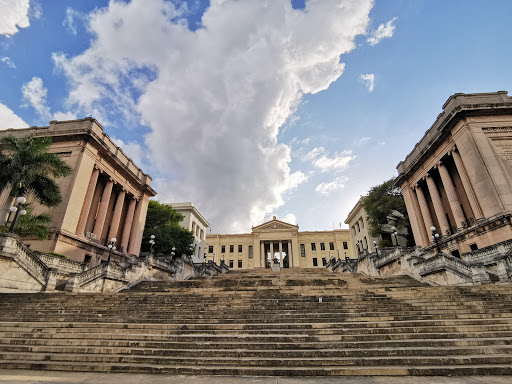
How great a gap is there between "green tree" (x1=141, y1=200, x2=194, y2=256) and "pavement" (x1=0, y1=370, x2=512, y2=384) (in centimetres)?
2743

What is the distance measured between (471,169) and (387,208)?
16.7 m

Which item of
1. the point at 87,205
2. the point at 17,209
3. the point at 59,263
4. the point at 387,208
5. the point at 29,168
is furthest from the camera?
the point at 387,208

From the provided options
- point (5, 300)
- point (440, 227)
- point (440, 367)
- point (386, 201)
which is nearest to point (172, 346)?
point (440, 367)

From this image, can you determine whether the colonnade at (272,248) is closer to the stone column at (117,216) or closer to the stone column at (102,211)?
the stone column at (117,216)

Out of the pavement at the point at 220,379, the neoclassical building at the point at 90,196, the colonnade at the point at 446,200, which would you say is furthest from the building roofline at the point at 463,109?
the neoclassical building at the point at 90,196

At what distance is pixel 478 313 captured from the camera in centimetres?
748

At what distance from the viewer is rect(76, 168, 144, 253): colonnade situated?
23781mm

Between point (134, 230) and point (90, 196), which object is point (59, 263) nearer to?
point (90, 196)

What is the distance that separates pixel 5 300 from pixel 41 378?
7.63 meters

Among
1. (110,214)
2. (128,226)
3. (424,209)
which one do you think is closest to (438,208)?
(424,209)

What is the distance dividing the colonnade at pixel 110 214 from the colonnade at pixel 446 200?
31.1m

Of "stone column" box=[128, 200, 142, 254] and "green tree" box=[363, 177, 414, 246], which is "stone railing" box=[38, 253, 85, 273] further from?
"green tree" box=[363, 177, 414, 246]

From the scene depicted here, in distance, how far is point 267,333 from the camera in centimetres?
677

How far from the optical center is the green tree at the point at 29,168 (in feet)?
47.3
